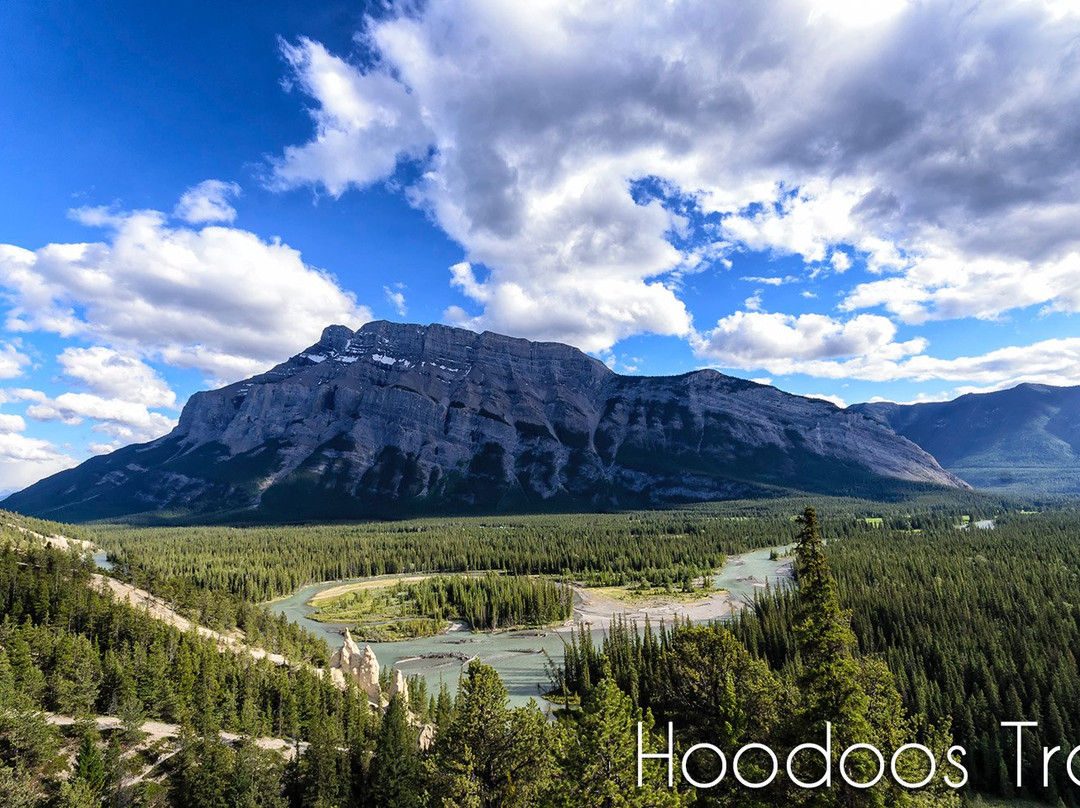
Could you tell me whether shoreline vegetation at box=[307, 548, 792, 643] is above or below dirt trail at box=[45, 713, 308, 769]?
below

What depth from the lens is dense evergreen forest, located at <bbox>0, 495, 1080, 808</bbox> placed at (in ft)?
82.8

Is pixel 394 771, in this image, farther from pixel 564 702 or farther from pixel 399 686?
pixel 564 702

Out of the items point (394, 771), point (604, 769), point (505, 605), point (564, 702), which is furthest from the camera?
point (505, 605)

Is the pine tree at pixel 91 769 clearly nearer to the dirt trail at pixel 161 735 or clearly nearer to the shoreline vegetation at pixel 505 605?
the dirt trail at pixel 161 735

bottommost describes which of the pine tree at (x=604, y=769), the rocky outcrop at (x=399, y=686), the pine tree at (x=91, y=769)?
the rocky outcrop at (x=399, y=686)

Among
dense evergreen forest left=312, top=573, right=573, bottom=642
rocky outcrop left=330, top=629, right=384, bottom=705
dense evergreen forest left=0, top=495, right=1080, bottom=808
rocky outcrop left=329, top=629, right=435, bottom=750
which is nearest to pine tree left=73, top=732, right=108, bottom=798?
dense evergreen forest left=0, top=495, right=1080, bottom=808

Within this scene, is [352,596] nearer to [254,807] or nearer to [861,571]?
[254,807]

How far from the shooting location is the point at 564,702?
7756 centimetres

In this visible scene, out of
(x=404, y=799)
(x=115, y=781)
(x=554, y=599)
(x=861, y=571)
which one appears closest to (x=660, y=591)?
(x=554, y=599)

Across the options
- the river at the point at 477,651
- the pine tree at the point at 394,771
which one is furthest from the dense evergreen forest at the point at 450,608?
the pine tree at the point at 394,771

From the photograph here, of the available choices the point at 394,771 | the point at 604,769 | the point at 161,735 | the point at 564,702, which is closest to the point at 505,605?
the point at 564,702

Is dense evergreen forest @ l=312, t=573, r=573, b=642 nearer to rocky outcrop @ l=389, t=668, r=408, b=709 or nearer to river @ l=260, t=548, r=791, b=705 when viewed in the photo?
river @ l=260, t=548, r=791, b=705

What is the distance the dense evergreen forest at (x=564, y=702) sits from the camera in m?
25.2

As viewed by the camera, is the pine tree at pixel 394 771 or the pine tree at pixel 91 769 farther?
the pine tree at pixel 394 771
